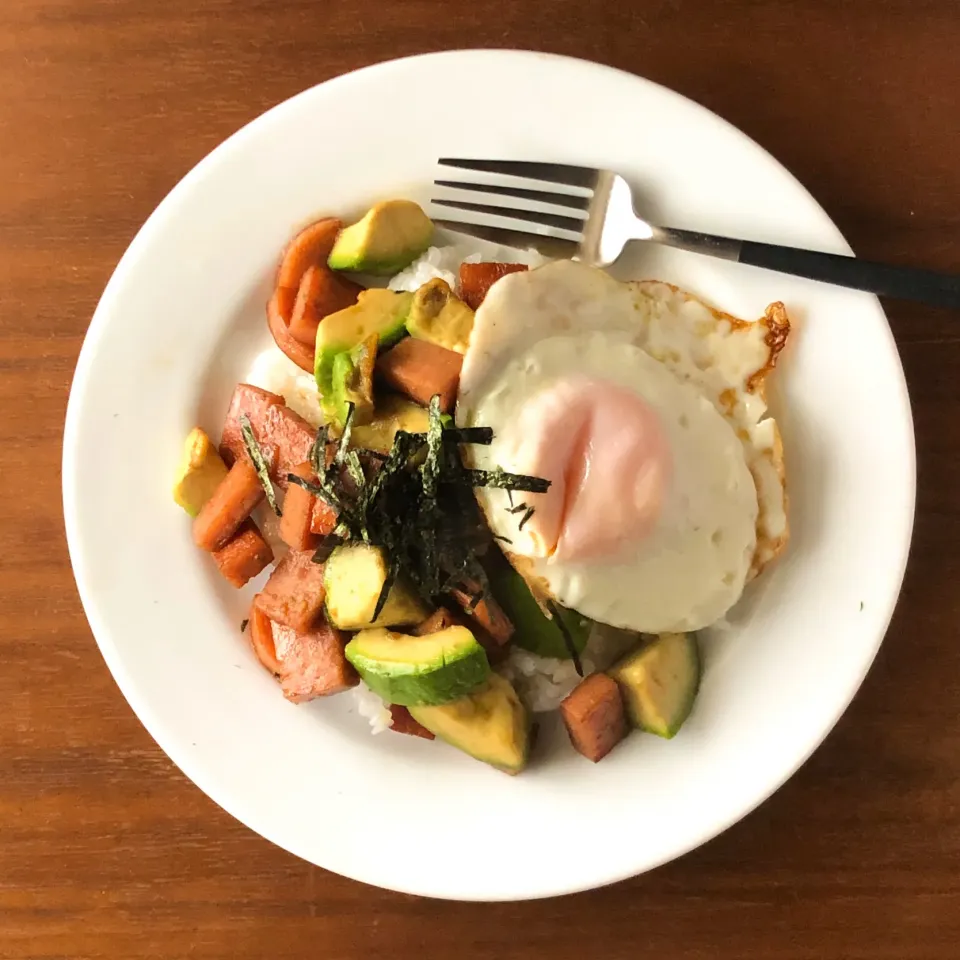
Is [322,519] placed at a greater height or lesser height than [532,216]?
lesser

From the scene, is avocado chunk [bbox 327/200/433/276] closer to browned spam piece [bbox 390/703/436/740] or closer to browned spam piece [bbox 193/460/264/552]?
browned spam piece [bbox 193/460/264/552]

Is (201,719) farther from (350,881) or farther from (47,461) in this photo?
(47,461)

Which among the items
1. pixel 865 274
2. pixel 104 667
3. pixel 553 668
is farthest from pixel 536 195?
pixel 104 667

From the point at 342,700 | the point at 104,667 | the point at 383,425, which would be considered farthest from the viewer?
the point at 104,667

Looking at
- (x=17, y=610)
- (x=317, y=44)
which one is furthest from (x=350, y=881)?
(x=317, y=44)

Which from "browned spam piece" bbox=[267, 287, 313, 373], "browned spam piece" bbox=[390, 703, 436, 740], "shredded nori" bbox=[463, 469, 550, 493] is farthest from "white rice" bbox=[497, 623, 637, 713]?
"browned spam piece" bbox=[267, 287, 313, 373]

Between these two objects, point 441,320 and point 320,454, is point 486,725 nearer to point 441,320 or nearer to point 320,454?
point 320,454

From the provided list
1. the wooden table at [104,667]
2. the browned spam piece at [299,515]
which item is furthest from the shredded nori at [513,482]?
the wooden table at [104,667]
